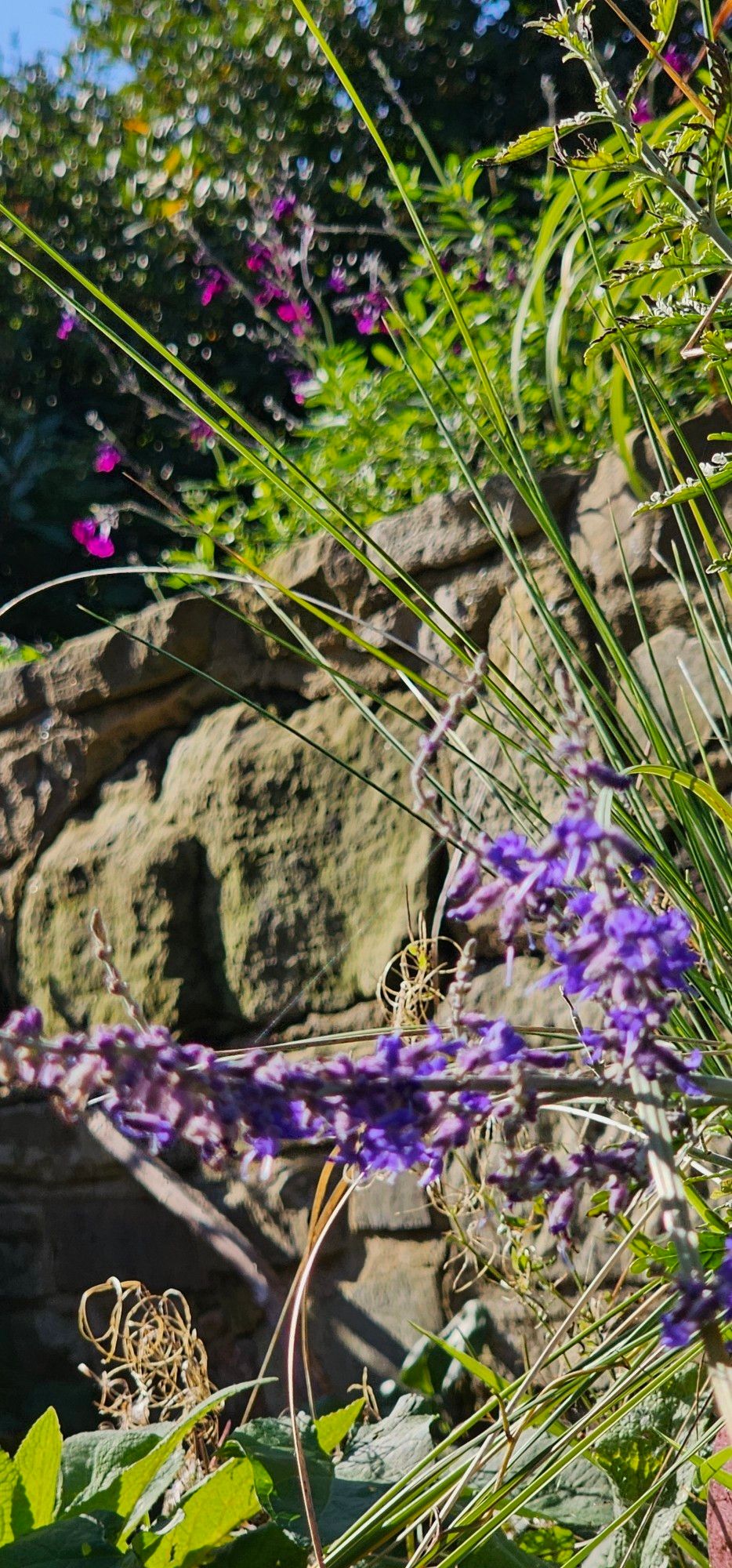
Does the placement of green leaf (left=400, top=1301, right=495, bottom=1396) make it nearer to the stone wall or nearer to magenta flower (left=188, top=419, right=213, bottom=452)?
the stone wall

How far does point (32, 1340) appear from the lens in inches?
94.0

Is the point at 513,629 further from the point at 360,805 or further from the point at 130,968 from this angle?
the point at 130,968

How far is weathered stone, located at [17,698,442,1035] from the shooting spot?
211 centimetres

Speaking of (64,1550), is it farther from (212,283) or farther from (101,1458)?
(212,283)

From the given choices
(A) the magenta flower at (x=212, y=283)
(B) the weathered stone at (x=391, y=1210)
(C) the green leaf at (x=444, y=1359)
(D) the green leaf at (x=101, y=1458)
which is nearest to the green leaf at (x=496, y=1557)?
(D) the green leaf at (x=101, y=1458)

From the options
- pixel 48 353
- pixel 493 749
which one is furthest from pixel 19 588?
pixel 493 749

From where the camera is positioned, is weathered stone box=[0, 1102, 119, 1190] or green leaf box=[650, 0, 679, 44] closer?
green leaf box=[650, 0, 679, 44]

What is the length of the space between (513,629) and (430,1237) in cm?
97

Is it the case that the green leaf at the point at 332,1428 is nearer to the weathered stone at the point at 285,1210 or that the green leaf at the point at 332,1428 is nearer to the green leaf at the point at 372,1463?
the green leaf at the point at 372,1463

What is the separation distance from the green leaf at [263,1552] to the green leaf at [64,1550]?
108 mm

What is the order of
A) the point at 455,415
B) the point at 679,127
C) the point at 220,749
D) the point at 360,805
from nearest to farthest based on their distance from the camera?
the point at 679,127, the point at 360,805, the point at 220,749, the point at 455,415

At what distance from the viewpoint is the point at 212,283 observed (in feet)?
11.2

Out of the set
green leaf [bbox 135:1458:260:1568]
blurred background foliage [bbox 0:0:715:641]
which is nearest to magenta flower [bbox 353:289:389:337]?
blurred background foliage [bbox 0:0:715:641]

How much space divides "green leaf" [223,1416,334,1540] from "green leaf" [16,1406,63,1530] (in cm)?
18
